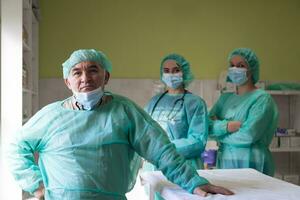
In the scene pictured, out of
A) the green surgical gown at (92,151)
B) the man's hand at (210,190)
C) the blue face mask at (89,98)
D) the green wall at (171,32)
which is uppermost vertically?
the green wall at (171,32)

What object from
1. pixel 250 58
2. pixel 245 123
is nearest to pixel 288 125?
pixel 250 58

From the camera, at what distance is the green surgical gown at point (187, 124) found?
2496 millimetres

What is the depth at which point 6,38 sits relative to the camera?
258 cm

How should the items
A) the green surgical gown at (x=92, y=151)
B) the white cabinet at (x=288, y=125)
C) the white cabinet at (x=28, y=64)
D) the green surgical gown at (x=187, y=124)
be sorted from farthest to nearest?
the white cabinet at (x=288, y=125), the white cabinet at (x=28, y=64), the green surgical gown at (x=187, y=124), the green surgical gown at (x=92, y=151)

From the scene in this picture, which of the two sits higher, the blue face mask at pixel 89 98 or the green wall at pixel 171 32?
the green wall at pixel 171 32

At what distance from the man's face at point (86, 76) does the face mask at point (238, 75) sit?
125 centimetres

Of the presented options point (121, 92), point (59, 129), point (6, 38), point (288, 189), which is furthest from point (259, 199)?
point (121, 92)

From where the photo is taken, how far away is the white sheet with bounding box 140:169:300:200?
1.51 metres

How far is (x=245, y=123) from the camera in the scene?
2.56 meters

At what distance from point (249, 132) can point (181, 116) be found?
0.43 meters

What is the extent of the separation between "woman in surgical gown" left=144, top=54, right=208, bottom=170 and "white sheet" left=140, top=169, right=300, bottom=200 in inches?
18.9

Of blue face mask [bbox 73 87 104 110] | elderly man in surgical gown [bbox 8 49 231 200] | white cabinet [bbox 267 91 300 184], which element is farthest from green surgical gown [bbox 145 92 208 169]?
white cabinet [bbox 267 91 300 184]

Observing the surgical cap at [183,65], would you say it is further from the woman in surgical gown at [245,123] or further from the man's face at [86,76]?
the man's face at [86,76]

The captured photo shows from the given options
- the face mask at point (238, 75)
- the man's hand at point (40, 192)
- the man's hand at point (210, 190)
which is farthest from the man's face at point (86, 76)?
the face mask at point (238, 75)
